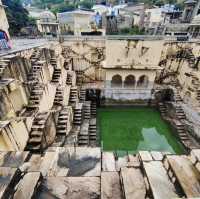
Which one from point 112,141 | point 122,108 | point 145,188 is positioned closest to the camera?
point 145,188

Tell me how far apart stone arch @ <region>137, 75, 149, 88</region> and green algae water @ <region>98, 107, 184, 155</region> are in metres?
1.86

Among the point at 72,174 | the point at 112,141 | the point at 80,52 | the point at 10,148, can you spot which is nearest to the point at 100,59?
the point at 80,52

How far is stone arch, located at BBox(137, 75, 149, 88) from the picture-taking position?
11627 mm

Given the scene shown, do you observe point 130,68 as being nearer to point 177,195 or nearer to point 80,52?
point 80,52

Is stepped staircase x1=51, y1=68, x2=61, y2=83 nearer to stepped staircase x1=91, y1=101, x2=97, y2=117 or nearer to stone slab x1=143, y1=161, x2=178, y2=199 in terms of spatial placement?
stepped staircase x1=91, y1=101, x2=97, y2=117

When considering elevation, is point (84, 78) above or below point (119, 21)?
below

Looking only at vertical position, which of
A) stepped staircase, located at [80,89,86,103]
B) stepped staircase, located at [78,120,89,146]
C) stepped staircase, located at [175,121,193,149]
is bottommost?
stepped staircase, located at [175,121,193,149]

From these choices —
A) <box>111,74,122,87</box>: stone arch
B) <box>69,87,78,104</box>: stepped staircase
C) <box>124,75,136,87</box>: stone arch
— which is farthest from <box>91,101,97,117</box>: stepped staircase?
<box>124,75,136,87</box>: stone arch

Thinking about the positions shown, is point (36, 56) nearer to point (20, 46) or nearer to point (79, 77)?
point (20, 46)

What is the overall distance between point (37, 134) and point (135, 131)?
21.0 feet

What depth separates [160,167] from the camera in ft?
5.69

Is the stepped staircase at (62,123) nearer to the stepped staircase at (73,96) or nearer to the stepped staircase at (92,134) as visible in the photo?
the stepped staircase at (92,134)

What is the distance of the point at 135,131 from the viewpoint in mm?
9477

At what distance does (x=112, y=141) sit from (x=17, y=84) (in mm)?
5684
